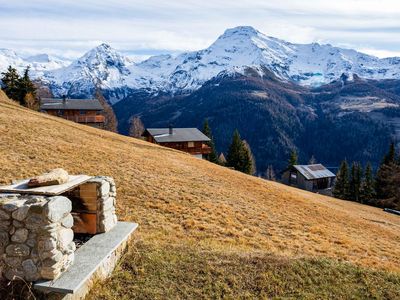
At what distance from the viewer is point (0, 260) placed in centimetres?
983

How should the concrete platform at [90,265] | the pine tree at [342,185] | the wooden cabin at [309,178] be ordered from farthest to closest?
the wooden cabin at [309,178] < the pine tree at [342,185] < the concrete platform at [90,265]

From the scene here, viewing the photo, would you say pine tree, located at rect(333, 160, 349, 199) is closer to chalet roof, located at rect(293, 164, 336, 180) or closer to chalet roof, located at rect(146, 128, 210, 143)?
chalet roof, located at rect(293, 164, 336, 180)

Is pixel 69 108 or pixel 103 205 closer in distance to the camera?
pixel 103 205

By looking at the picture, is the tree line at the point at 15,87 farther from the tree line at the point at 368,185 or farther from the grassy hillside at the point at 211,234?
the tree line at the point at 368,185

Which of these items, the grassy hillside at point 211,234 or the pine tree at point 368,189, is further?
the pine tree at point 368,189

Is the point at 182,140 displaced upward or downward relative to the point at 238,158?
upward

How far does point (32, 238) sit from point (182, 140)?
63.2 m

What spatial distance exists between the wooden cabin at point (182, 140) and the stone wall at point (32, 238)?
61.7 meters

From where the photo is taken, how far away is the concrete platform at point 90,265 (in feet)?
31.0

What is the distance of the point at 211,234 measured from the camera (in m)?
17.7

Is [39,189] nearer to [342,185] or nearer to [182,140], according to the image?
[182,140]

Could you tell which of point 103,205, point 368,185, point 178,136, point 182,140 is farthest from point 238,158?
point 103,205

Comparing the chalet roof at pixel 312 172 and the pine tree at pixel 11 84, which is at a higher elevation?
the pine tree at pixel 11 84

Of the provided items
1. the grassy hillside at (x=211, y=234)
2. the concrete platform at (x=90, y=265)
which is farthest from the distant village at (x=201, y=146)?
the concrete platform at (x=90, y=265)
